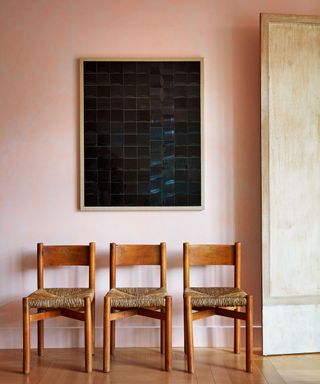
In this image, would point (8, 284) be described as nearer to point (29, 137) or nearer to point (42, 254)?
point (42, 254)

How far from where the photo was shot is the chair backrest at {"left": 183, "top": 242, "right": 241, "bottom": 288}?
11.5 ft

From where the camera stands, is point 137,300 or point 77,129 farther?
point 77,129

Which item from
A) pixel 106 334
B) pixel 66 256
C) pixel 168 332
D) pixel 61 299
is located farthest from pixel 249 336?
pixel 66 256

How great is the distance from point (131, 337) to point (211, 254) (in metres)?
0.82

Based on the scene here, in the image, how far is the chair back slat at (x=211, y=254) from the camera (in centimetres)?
355

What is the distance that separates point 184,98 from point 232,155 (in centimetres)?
53

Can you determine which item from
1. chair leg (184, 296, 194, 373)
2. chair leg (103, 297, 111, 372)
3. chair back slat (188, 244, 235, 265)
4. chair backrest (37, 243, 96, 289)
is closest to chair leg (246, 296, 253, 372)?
chair leg (184, 296, 194, 373)

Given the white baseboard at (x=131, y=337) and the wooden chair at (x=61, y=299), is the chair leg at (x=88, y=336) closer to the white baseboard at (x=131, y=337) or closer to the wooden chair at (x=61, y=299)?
the wooden chair at (x=61, y=299)

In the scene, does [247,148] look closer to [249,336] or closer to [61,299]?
[249,336]

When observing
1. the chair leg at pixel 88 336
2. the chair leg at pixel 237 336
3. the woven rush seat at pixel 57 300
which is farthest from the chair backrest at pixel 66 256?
the chair leg at pixel 237 336

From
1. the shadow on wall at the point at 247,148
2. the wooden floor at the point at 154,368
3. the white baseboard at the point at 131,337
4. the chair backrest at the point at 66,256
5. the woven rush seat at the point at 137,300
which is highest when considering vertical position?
the shadow on wall at the point at 247,148

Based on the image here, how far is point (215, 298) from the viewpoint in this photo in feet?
10.4

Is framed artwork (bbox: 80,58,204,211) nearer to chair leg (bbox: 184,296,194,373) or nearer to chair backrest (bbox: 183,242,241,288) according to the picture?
chair backrest (bbox: 183,242,241,288)

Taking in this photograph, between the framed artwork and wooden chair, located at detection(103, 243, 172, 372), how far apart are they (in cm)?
32
